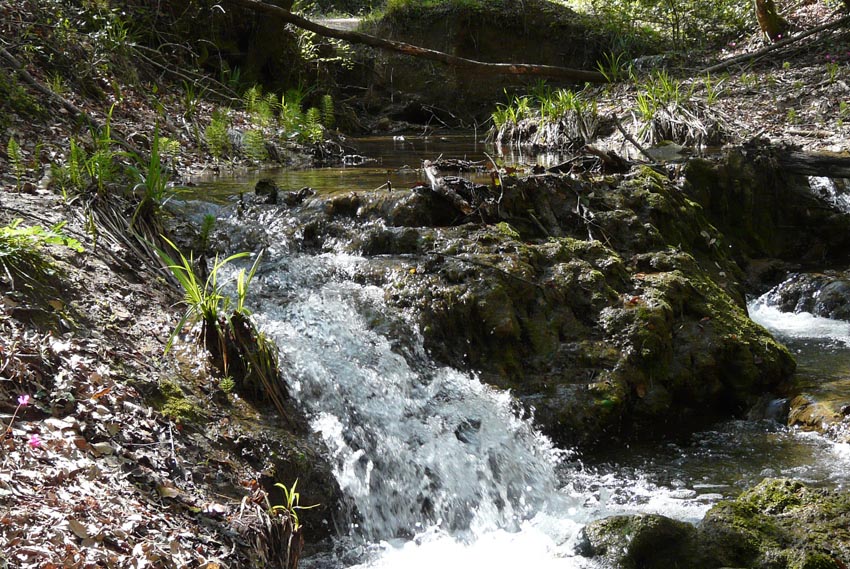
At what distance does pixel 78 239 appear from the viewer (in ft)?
16.0

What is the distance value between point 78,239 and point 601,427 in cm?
357

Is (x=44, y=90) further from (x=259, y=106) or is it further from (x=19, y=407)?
(x=19, y=407)

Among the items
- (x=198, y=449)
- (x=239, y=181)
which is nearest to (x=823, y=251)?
(x=239, y=181)

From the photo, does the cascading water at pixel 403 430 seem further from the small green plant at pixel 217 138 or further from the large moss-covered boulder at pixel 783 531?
the small green plant at pixel 217 138

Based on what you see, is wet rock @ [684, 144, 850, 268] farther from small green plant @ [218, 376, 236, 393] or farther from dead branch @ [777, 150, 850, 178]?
small green plant @ [218, 376, 236, 393]

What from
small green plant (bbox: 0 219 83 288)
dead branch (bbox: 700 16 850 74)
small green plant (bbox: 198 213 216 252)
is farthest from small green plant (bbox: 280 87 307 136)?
dead branch (bbox: 700 16 850 74)

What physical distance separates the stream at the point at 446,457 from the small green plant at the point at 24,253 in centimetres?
137

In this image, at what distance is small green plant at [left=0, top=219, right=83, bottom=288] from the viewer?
4094mm

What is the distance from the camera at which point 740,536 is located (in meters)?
3.68

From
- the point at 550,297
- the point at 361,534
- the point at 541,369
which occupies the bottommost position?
the point at 361,534

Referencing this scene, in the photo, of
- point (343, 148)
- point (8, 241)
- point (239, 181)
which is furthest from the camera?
point (343, 148)

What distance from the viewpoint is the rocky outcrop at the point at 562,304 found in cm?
533

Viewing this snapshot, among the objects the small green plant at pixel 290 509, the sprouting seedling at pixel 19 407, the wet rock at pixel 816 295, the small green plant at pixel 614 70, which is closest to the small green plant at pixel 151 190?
the sprouting seedling at pixel 19 407

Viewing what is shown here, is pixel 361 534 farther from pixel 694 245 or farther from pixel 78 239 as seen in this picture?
pixel 694 245
